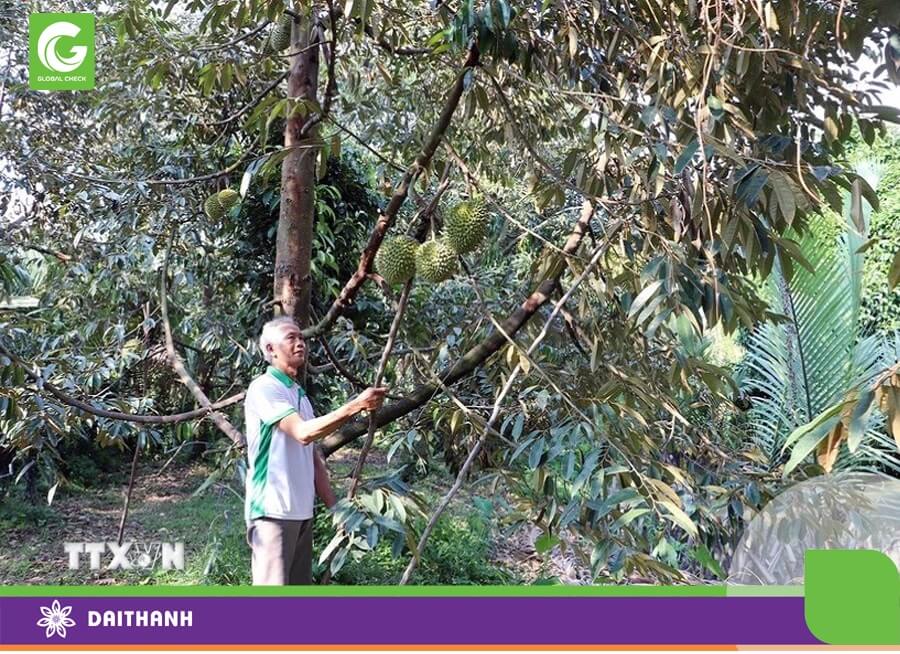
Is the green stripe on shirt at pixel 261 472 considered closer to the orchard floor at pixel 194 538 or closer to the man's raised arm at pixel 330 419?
the man's raised arm at pixel 330 419

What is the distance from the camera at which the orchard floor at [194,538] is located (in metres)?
2.05

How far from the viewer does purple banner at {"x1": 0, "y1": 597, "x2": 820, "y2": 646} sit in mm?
1013

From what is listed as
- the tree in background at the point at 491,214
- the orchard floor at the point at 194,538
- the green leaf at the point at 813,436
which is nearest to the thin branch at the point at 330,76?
the tree in background at the point at 491,214

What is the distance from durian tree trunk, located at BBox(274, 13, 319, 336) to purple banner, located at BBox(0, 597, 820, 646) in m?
0.51

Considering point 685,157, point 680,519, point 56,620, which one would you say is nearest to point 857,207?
point 685,157

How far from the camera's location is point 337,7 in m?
1.23

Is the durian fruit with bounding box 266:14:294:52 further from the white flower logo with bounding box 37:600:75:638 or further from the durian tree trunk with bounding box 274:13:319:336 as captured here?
the white flower logo with bounding box 37:600:75:638

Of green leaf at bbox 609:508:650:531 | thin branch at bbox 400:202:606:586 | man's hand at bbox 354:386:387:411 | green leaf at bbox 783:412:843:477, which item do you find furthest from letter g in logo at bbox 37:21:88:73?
green leaf at bbox 783:412:843:477

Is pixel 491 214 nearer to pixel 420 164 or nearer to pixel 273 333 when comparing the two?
pixel 420 164

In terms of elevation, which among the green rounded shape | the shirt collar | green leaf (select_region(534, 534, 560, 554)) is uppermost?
the green rounded shape

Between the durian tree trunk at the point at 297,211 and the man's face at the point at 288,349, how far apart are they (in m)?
0.18

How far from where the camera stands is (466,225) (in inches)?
44.3

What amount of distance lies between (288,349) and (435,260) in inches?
10.8

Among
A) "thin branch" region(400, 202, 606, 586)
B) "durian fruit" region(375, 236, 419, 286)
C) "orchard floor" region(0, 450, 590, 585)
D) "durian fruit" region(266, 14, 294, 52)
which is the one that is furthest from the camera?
"orchard floor" region(0, 450, 590, 585)
